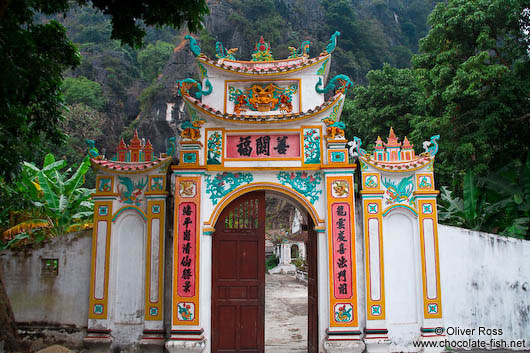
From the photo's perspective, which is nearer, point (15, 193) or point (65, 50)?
point (65, 50)

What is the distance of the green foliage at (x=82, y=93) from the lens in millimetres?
33125

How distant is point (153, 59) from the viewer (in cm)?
4316

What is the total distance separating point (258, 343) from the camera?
22.4ft

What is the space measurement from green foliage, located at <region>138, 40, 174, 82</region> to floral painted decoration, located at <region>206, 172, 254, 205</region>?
124 ft

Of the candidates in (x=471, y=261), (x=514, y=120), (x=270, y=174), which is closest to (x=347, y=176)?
(x=270, y=174)

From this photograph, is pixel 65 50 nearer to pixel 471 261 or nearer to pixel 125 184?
pixel 125 184

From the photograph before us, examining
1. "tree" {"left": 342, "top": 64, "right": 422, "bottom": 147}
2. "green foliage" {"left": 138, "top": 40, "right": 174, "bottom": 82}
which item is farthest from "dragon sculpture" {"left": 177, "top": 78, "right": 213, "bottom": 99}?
"green foliage" {"left": 138, "top": 40, "right": 174, "bottom": 82}

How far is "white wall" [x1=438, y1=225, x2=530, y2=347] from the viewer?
691 centimetres

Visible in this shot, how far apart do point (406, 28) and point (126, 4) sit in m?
47.3

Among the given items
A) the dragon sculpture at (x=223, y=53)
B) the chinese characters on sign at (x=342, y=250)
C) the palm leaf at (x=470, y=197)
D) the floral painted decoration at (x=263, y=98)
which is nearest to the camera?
the chinese characters on sign at (x=342, y=250)

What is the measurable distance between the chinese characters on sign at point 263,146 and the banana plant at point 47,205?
4245 mm

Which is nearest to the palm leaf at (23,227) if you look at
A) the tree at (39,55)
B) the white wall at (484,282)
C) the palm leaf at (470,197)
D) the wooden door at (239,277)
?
the tree at (39,55)

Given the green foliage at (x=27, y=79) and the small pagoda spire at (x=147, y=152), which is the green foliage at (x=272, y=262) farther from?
the green foliage at (x=27, y=79)

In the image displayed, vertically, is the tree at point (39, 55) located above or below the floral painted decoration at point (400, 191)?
above
